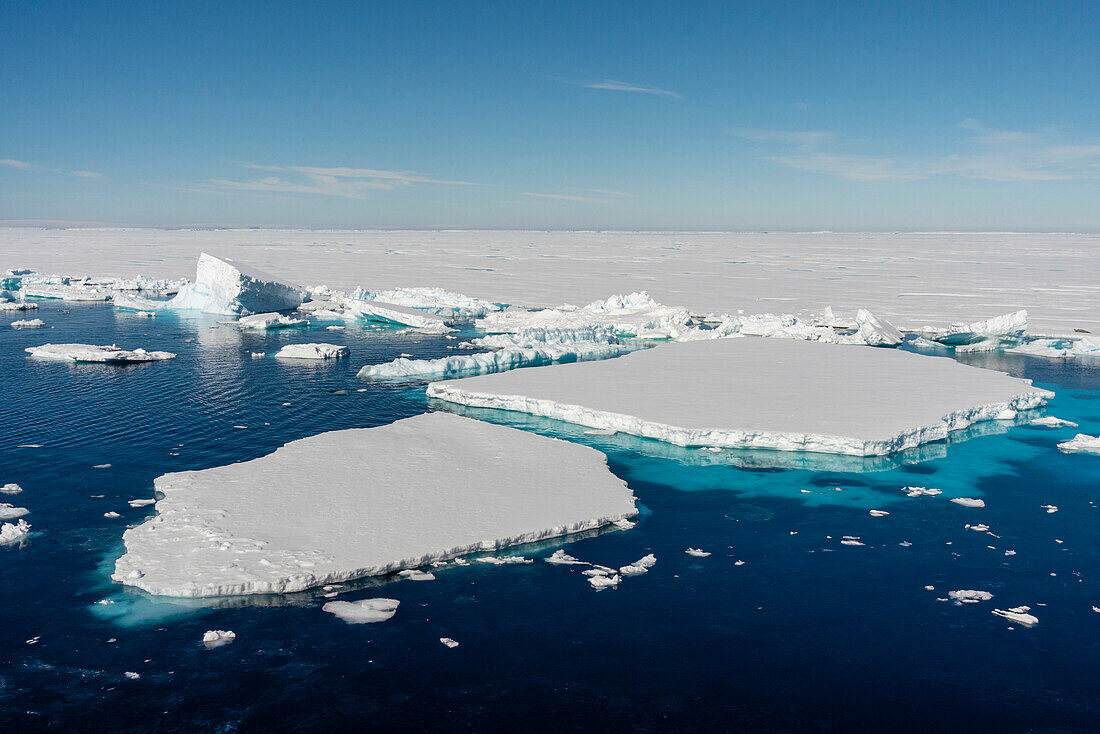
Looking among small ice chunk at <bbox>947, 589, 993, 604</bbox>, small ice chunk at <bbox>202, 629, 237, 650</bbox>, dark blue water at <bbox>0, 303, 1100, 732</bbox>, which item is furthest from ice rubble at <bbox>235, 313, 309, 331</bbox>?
small ice chunk at <bbox>947, 589, 993, 604</bbox>

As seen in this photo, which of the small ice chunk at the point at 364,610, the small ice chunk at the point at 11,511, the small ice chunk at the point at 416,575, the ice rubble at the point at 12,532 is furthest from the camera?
the small ice chunk at the point at 11,511

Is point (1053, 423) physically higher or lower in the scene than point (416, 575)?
higher

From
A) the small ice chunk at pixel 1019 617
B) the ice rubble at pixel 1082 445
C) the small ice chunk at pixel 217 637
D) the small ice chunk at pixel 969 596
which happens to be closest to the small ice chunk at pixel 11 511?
the small ice chunk at pixel 217 637

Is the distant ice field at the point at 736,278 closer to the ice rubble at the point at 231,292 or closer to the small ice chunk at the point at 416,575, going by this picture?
the ice rubble at the point at 231,292

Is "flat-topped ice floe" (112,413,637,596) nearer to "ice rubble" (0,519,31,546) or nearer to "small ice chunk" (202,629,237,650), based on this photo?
"small ice chunk" (202,629,237,650)

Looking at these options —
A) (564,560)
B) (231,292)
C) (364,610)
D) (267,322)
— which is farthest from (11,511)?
(231,292)

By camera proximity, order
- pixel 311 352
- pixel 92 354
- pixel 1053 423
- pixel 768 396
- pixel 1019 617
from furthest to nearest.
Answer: pixel 311 352 → pixel 92 354 → pixel 768 396 → pixel 1053 423 → pixel 1019 617

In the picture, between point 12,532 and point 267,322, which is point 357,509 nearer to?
point 12,532

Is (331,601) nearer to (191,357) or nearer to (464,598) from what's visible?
(464,598)
